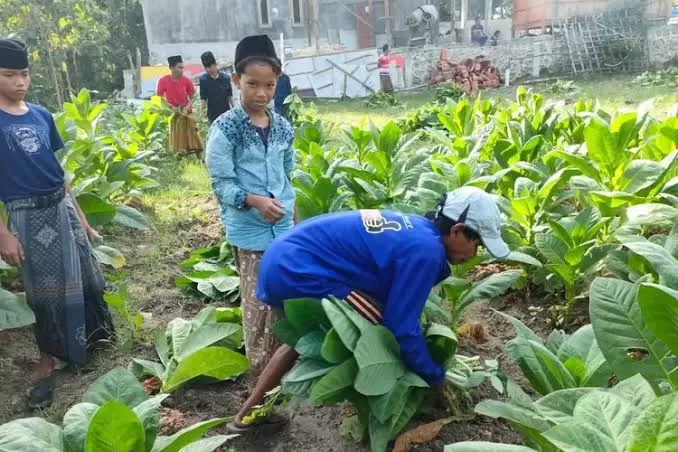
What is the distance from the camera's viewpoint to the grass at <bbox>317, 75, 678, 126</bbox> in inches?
544

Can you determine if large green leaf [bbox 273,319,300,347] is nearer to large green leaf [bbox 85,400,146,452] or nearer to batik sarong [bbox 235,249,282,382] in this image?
batik sarong [bbox 235,249,282,382]

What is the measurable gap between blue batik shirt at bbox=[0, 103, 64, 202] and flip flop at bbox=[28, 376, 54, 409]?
2.95ft

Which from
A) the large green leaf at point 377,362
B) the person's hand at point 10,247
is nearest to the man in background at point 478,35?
the person's hand at point 10,247

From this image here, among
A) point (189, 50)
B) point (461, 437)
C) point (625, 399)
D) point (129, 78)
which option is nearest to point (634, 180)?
point (461, 437)

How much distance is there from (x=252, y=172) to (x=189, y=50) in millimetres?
20887

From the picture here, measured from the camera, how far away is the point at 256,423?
2697 mm

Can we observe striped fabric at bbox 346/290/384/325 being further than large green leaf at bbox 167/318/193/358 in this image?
No

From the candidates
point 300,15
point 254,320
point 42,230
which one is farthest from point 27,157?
point 300,15

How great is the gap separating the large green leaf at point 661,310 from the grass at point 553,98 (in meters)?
10.7

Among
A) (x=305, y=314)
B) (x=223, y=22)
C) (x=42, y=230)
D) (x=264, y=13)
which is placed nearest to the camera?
(x=305, y=314)

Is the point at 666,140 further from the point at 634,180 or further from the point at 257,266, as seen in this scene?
the point at 257,266

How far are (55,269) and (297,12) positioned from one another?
21391 mm

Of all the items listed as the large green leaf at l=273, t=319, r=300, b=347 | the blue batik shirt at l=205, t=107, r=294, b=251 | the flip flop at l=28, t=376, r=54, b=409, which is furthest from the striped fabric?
the flip flop at l=28, t=376, r=54, b=409

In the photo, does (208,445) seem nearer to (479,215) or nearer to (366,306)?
(366,306)
